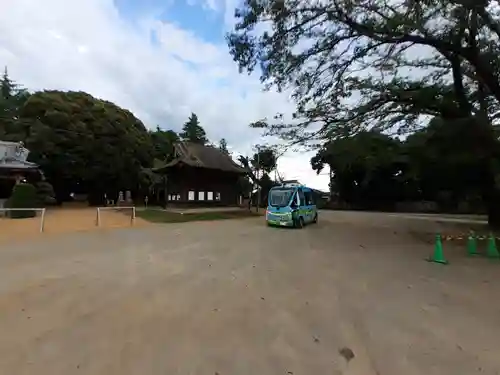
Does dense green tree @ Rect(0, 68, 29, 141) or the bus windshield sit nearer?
the bus windshield

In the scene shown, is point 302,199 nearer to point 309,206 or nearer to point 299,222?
point 309,206

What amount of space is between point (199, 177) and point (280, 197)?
15490 millimetres

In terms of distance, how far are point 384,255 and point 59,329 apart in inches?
330

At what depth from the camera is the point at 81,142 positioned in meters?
31.5

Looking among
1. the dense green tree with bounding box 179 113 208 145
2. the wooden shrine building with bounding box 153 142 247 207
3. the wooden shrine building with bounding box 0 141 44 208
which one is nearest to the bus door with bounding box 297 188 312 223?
the wooden shrine building with bounding box 153 142 247 207

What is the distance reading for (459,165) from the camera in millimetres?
12344

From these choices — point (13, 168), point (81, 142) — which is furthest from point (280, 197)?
point (81, 142)

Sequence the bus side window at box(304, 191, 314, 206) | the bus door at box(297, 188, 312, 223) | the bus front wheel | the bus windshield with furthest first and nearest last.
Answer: the bus side window at box(304, 191, 314, 206) < the bus door at box(297, 188, 312, 223) < the bus windshield < the bus front wheel

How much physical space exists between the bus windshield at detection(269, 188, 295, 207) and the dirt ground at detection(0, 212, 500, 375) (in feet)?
31.4

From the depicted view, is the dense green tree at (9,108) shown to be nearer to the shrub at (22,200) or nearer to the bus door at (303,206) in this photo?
the shrub at (22,200)

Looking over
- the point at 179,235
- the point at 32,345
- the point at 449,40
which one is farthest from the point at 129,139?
the point at 32,345

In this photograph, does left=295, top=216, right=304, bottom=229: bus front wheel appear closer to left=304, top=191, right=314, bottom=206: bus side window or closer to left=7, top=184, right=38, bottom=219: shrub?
left=304, top=191, right=314, bottom=206: bus side window

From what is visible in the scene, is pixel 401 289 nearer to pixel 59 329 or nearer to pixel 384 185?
pixel 59 329

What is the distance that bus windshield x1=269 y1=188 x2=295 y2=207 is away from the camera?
19.4 m
